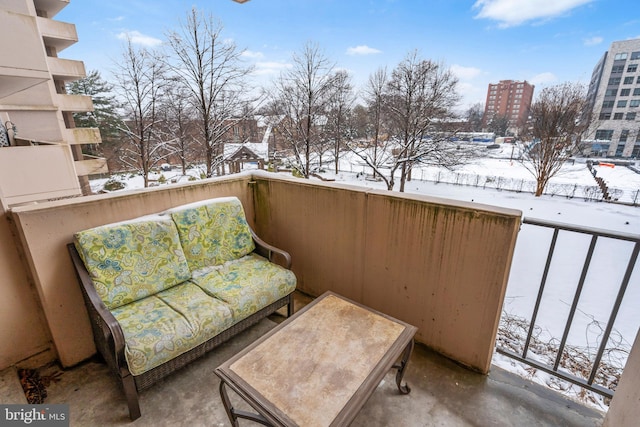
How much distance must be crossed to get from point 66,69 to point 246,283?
1485 centimetres

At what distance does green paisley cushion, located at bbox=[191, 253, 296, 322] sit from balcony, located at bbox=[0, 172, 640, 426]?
0.45m

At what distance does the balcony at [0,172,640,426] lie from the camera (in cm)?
152

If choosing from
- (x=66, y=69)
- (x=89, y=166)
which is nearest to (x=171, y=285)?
(x=89, y=166)

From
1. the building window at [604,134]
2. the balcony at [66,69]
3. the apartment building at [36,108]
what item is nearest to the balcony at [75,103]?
the apartment building at [36,108]

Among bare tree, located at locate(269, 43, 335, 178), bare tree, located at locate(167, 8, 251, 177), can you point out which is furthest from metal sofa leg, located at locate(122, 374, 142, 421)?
bare tree, located at locate(269, 43, 335, 178)

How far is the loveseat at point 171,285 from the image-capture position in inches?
57.5

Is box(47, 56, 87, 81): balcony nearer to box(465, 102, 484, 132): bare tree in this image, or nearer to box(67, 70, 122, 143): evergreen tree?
box(67, 70, 122, 143): evergreen tree

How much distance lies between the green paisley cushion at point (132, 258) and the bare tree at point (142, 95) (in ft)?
38.8

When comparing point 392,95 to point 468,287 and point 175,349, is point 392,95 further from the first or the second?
point 175,349

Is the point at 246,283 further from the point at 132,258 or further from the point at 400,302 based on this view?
the point at 400,302

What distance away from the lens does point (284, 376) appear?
3.98 ft

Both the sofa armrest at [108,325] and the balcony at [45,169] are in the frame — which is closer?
the sofa armrest at [108,325]

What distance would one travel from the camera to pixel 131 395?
1.46m

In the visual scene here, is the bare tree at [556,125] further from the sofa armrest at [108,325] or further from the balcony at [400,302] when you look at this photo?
the sofa armrest at [108,325]
